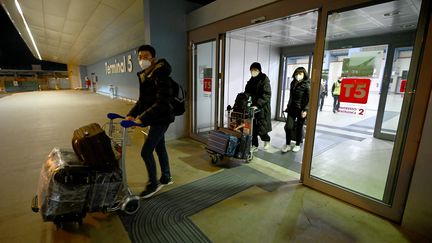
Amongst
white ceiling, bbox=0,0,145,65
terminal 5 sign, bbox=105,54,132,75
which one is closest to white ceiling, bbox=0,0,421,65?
white ceiling, bbox=0,0,145,65

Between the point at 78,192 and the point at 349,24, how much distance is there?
14.2 ft

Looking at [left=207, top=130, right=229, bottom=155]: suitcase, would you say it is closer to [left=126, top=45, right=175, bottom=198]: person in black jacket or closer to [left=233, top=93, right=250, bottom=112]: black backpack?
[left=233, top=93, right=250, bottom=112]: black backpack

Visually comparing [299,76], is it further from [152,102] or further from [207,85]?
[152,102]

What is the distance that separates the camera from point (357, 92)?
7.47ft

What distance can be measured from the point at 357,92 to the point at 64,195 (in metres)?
2.96

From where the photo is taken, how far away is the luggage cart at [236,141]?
3012 millimetres

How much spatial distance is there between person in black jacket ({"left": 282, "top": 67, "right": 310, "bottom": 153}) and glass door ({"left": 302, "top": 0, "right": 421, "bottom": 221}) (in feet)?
1.28

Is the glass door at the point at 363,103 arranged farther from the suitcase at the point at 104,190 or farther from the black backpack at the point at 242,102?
the suitcase at the point at 104,190

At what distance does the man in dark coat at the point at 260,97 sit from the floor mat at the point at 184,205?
2.77 ft

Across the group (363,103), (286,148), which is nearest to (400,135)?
(363,103)

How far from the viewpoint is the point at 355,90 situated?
228 cm

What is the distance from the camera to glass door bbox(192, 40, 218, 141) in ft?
14.1

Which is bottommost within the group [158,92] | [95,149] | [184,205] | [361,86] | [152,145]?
[184,205]

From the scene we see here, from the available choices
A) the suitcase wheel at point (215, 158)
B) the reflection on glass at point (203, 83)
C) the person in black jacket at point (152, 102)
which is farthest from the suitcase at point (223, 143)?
the reflection on glass at point (203, 83)
